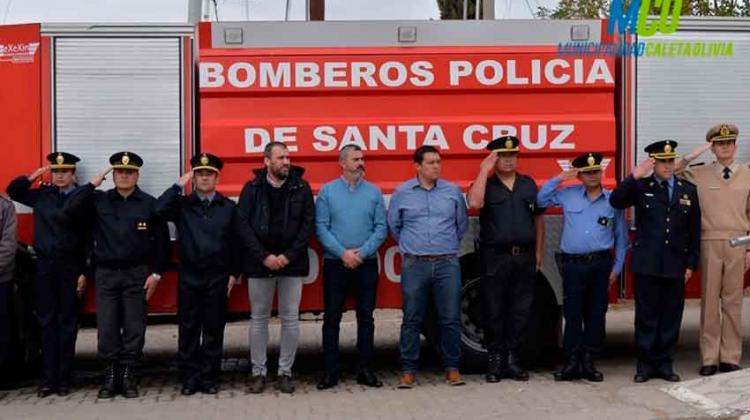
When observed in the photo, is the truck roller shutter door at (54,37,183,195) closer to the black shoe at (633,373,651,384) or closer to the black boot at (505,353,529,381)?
the black boot at (505,353,529,381)

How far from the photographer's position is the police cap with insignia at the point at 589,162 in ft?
26.7

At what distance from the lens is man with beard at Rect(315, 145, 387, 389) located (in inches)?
316

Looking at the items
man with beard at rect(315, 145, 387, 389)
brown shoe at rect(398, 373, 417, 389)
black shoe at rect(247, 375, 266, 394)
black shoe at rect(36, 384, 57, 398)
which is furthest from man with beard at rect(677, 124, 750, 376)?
black shoe at rect(36, 384, 57, 398)

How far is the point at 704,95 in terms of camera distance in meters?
8.69

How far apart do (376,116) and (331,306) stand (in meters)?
1.61

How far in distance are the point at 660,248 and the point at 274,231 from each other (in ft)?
9.97

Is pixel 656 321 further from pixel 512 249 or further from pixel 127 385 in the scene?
pixel 127 385

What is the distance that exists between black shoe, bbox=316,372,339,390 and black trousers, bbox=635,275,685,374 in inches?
96.1

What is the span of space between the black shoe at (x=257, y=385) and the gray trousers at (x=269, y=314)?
38 millimetres

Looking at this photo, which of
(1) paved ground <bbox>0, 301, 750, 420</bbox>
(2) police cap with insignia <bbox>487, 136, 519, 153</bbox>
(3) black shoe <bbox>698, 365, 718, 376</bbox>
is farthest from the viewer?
(3) black shoe <bbox>698, 365, 718, 376</bbox>

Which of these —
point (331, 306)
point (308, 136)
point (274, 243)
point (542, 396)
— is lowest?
point (542, 396)

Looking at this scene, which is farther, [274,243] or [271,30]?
[271,30]

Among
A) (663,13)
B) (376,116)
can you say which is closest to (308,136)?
(376,116)

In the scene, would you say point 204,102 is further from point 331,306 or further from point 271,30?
point 331,306
